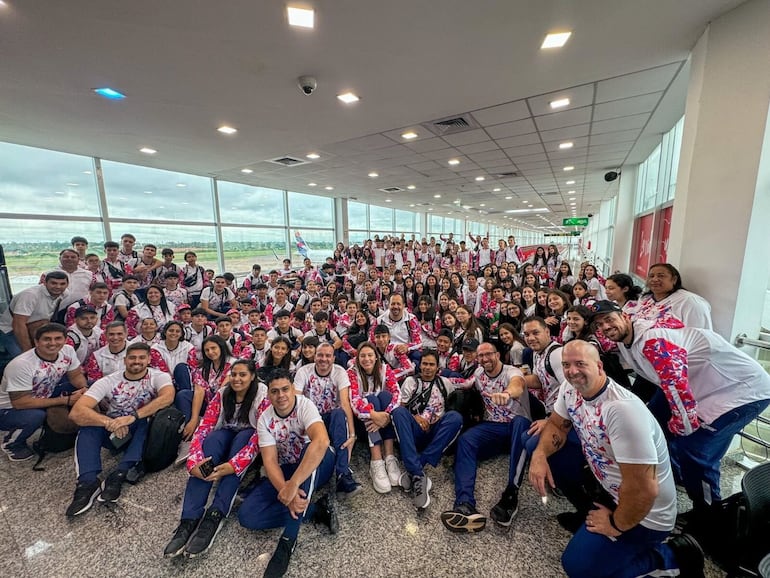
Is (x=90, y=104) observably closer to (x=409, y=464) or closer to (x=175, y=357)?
(x=175, y=357)

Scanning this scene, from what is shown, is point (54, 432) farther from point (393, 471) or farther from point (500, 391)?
point (500, 391)

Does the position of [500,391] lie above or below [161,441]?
above

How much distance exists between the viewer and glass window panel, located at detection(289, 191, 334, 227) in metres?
10.7

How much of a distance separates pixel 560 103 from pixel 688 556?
4244mm

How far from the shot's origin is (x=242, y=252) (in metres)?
9.35

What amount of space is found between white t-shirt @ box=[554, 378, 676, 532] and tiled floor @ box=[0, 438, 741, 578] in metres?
0.64

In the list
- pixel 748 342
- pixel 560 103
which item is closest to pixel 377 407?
pixel 748 342

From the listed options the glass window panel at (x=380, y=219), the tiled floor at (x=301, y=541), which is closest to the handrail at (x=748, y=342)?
the tiled floor at (x=301, y=541)

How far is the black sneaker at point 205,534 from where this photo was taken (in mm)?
1780

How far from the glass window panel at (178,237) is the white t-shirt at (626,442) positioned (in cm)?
779

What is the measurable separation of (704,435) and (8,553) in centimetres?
420

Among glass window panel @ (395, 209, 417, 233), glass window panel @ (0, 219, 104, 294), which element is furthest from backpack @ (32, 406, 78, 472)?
glass window panel @ (395, 209, 417, 233)

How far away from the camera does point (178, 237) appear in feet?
25.5

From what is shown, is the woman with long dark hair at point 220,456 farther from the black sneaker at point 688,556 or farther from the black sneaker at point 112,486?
the black sneaker at point 688,556
